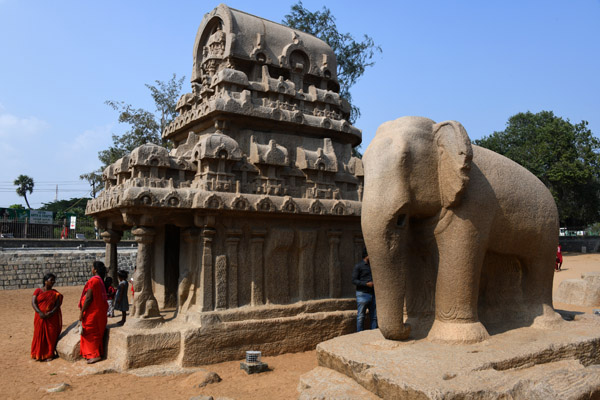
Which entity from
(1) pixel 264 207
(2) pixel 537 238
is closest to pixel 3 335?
(1) pixel 264 207

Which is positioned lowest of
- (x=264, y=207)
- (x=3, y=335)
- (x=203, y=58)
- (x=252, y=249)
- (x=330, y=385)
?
(x=3, y=335)

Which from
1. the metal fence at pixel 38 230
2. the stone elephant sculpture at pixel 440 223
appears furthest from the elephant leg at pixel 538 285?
the metal fence at pixel 38 230

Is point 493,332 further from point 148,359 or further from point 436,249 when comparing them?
point 148,359

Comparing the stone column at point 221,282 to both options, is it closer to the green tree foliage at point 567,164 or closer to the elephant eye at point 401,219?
the elephant eye at point 401,219

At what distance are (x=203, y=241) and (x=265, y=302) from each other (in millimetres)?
1426

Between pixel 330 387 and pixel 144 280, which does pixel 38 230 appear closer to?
pixel 144 280

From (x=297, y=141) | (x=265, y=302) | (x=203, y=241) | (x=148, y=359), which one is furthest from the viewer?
(x=297, y=141)

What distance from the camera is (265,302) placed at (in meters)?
7.29

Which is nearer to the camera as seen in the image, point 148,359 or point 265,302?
point 148,359

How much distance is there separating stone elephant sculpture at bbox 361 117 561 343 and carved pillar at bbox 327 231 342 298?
2945 millimetres

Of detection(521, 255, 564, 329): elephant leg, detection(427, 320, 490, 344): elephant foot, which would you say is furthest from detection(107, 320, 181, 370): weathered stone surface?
detection(521, 255, 564, 329): elephant leg

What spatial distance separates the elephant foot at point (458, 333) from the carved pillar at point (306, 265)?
3336 millimetres

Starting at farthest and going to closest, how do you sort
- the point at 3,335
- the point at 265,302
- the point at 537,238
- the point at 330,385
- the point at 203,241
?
1. the point at 3,335
2. the point at 265,302
3. the point at 203,241
4. the point at 537,238
5. the point at 330,385

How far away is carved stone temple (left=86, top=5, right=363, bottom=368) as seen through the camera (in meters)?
6.61
